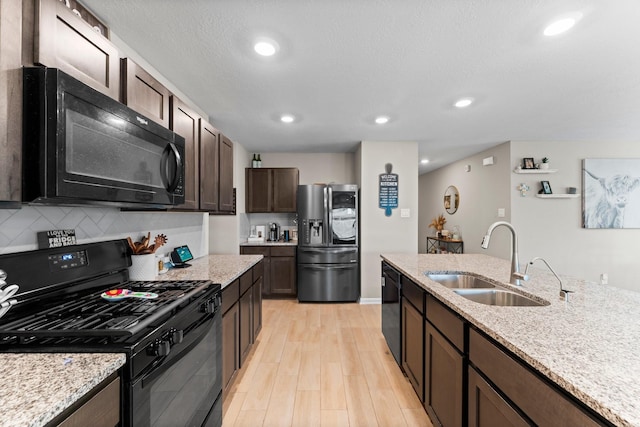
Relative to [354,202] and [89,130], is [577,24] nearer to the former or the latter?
[89,130]

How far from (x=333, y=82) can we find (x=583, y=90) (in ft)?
7.34

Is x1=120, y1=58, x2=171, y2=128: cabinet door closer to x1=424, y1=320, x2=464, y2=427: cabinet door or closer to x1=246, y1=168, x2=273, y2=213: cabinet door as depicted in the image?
x1=424, y1=320, x2=464, y2=427: cabinet door

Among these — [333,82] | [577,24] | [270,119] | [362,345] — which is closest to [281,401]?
[362,345]

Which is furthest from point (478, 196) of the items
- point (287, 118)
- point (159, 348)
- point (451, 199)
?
point (159, 348)

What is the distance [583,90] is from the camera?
2.52 meters

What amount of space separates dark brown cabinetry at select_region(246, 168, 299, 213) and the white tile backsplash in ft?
6.31

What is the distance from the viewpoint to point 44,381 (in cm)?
68

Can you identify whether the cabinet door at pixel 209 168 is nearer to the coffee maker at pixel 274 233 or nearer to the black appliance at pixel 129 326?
the black appliance at pixel 129 326

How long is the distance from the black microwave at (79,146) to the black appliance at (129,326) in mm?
414

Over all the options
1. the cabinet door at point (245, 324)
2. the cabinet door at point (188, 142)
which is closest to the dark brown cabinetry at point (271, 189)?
the cabinet door at point (245, 324)

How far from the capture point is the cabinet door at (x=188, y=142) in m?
1.82

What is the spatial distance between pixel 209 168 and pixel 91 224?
36.3 inches

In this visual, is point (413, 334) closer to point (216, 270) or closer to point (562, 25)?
point (216, 270)

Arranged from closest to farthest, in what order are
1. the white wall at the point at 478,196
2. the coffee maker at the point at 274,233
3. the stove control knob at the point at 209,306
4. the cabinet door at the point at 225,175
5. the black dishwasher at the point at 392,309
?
the stove control knob at the point at 209,306, the black dishwasher at the point at 392,309, the cabinet door at the point at 225,175, the white wall at the point at 478,196, the coffee maker at the point at 274,233
